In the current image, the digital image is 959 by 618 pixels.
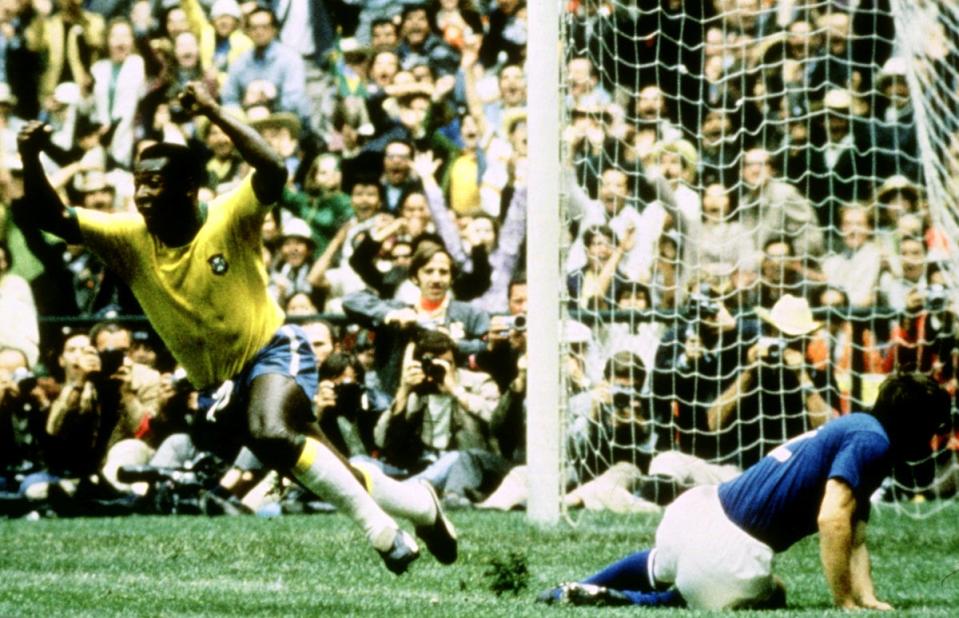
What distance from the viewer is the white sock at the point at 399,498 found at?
8281 mm

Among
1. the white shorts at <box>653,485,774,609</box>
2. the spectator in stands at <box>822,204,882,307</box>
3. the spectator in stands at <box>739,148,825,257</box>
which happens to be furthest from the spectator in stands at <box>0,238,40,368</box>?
the white shorts at <box>653,485,774,609</box>

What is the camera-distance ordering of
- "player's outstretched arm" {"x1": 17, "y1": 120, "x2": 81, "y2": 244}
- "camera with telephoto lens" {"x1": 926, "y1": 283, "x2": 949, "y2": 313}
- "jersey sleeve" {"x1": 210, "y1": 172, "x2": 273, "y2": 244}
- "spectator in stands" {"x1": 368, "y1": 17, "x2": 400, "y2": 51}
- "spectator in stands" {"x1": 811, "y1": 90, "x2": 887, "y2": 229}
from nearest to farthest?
"player's outstretched arm" {"x1": 17, "y1": 120, "x2": 81, "y2": 244} → "jersey sleeve" {"x1": 210, "y1": 172, "x2": 273, "y2": 244} → "camera with telephoto lens" {"x1": 926, "y1": 283, "x2": 949, "y2": 313} → "spectator in stands" {"x1": 811, "y1": 90, "x2": 887, "y2": 229} → "spectator in stands" {"x1": 368, "y1": 17, "x2": 400, "y2": 51}

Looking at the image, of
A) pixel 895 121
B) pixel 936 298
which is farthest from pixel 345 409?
pixel 895 121

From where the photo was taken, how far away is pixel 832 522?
281 inches

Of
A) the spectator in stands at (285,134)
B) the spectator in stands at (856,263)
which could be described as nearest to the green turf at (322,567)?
the spectator in stands at (856,263)

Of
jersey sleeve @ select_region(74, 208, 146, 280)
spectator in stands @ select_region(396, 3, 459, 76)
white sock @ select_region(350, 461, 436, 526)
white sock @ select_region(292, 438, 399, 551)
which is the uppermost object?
spectator in stands @ select_region(396, 3, 459, 76)

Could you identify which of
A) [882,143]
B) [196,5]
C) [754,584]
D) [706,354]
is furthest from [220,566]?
[196,5]

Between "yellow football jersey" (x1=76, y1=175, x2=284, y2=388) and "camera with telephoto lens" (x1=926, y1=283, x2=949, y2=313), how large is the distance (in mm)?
6126

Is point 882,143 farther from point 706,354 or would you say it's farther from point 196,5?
point 196,5

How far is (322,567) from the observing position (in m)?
9.96

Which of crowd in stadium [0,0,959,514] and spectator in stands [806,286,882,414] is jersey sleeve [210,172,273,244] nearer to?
crowd in stadium [0,0,959,514]

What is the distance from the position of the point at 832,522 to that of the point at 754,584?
0.46 meters

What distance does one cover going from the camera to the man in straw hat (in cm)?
725

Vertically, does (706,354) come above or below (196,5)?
below
